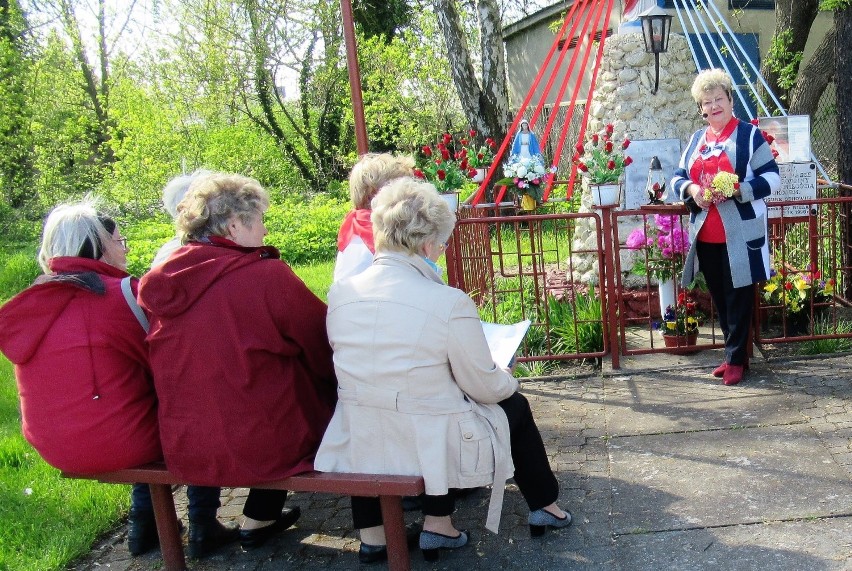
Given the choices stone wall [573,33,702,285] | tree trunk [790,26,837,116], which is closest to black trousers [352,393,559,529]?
stone wall [573,33,702,285]

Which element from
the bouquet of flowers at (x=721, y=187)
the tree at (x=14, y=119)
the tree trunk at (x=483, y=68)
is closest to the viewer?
the bouquet of flowers at (x=721, y=187)

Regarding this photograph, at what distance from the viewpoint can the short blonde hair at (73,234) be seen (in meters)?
3.19

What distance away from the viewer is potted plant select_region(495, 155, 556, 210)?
6.56 meters

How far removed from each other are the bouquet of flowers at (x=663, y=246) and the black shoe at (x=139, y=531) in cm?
344

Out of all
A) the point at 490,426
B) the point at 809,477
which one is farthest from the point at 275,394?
the point at 809,477

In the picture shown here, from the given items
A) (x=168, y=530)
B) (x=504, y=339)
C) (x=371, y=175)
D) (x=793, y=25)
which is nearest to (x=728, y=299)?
(x=504, y=339)

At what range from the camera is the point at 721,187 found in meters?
4.50

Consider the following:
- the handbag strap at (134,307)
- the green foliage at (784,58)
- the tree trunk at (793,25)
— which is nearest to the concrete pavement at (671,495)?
the handbag strap at (134,307)

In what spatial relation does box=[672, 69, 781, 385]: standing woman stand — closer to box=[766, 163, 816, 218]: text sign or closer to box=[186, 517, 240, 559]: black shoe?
box=[766, 163, 816, 218]: text sign

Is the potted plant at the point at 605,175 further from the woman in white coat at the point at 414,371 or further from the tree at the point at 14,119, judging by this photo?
the tree at the point at 14,119

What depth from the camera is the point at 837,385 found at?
4.71 metres

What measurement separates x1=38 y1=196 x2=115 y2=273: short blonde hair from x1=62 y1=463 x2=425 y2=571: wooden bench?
2.84 ft

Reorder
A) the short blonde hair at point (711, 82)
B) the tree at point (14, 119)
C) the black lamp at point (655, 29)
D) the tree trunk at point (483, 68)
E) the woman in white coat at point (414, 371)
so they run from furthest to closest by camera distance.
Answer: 1. the tree at point (14, 119)
2. the tree trunk at point (483, 68)
3. the black lamp at point (655, 29)
4. the short blonde hair at point (711, 82)
5. the woman in white coat at point (414, 371)

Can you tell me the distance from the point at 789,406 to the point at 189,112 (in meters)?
16.2
